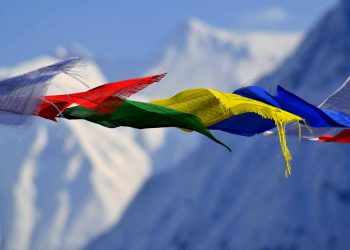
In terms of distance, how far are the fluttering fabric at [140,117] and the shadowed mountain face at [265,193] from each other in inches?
4677

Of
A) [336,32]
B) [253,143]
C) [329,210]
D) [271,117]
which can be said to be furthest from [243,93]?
[336,32]

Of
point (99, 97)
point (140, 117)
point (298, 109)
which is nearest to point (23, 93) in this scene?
point (99, 97)

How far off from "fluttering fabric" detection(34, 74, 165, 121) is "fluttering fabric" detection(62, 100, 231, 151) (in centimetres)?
23

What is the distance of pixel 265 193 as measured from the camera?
14400 cm

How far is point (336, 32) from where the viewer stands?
17938 cm

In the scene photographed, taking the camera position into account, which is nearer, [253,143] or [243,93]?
[243,93]

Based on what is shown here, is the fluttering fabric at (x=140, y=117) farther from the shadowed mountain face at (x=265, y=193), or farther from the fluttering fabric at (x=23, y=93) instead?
the shadowed mountain face at (x=265, y=193)

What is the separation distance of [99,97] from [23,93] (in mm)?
1210

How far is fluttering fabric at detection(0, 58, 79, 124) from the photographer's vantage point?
10.6 meters

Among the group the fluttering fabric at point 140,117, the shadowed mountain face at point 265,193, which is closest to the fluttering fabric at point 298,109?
the fluttering fabric at point 140,117

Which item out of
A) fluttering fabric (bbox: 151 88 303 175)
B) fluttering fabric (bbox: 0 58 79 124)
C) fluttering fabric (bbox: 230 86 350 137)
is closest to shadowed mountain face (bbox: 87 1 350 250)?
fluttering fabric (bbox: 230 86 350 137)

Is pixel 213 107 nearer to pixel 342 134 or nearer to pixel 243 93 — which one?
pixel 243 93

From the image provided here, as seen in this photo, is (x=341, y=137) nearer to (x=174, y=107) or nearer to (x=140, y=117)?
(x=174, y=107)

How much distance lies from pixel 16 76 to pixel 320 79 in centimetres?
15970
